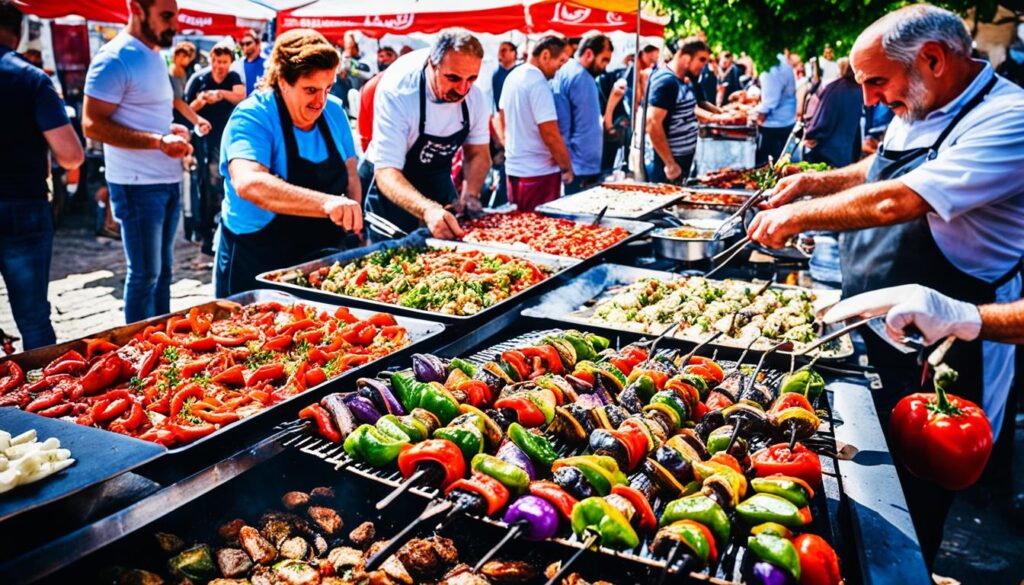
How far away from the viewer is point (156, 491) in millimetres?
1896

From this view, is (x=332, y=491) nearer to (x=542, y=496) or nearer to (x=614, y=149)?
(x=542, y=496)

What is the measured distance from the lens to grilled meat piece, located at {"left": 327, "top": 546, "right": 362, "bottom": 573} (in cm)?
199

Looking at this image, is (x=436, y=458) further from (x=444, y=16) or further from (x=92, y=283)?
(x=444, y=16)

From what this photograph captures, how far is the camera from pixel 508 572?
75.5 inches

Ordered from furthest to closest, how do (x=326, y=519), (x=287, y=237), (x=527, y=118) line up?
1. (x=527, y=118)
2. (x=287, y=237)
3. (x=326, y=519)

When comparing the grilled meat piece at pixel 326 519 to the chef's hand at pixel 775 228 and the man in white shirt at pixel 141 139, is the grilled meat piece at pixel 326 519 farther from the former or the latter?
the man in white shirt at pixel 141 139

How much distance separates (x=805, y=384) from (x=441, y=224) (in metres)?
2.81

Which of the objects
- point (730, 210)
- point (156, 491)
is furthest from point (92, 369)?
point (730, 210)

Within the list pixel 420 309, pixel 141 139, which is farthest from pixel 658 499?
pixel 141 139

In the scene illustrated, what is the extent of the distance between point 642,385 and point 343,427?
1098 mm

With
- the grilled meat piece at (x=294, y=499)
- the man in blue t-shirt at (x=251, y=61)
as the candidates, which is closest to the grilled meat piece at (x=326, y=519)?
the grilled meat piece at (x=294, y=499)

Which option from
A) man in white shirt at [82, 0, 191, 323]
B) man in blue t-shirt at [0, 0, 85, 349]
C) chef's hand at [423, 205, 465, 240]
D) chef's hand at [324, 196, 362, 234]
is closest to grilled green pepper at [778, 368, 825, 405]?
chef's hand at [324, 196, 362, 234]

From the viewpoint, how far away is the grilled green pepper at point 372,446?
211 cm

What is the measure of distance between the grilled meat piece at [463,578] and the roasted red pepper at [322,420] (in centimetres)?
57
